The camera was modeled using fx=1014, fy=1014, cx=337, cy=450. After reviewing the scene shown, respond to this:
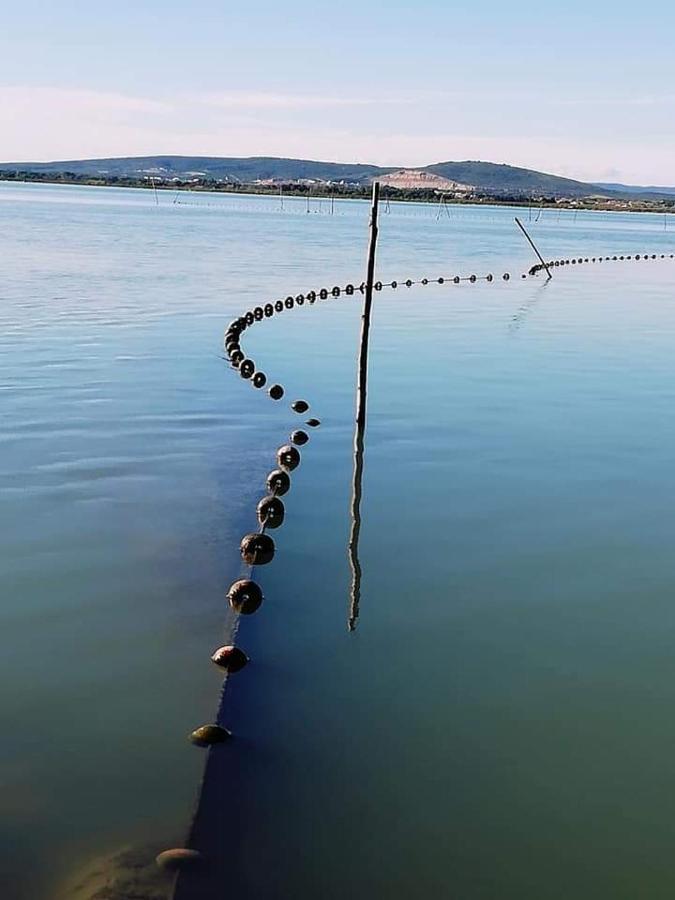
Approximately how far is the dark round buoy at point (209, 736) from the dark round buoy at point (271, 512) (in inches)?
208

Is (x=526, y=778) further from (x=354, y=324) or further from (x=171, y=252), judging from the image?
(x=171, y=252)

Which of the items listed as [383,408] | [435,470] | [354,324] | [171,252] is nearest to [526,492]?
[435,470]

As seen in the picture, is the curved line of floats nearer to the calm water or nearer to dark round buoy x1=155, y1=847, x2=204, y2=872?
dark round buoy x1=155, y1=847, x2=204, y2=872

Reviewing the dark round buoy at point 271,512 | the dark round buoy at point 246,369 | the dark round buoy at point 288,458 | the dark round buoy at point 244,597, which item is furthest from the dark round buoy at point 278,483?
the dark round buoy at point 246,369

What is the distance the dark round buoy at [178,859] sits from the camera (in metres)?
6.73

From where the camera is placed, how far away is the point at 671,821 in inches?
303

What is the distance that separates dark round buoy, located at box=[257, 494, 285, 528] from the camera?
13461 mm

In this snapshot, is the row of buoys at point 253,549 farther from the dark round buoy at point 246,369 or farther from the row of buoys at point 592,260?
the row of buoys at point 592,260

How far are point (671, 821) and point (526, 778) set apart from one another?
44.0 inches

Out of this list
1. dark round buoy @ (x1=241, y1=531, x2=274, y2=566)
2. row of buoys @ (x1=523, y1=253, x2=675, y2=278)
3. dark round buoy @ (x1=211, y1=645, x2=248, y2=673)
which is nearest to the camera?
dark round buoy @ (x1=211, y1=645, x2=248, y2=673)

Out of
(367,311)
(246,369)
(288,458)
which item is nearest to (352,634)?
(288,458)

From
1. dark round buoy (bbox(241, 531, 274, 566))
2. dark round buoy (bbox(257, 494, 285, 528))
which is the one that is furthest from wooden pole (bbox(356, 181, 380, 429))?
dark round buoy (bbox(241, 531, 274, 566))

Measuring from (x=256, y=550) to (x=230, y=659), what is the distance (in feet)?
9.29

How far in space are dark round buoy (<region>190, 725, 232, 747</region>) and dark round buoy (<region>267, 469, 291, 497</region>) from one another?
6.55 meters
